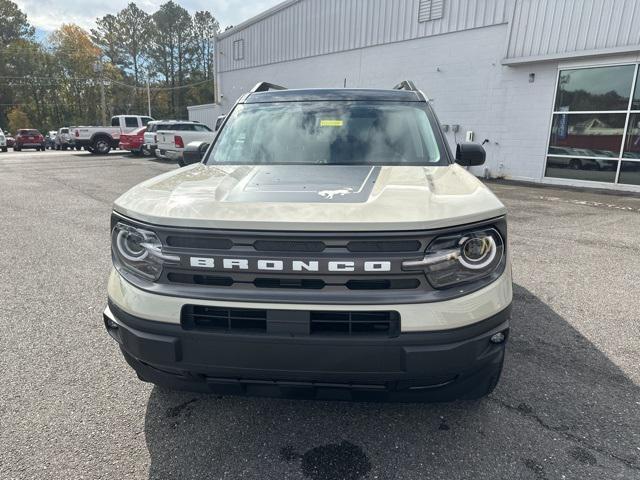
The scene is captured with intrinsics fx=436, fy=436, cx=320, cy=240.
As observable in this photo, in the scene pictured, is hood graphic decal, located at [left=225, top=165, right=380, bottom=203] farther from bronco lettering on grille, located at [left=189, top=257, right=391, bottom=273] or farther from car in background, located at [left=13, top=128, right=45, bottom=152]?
car in background, located at [left=13, top=128, right=45, bottom=152]

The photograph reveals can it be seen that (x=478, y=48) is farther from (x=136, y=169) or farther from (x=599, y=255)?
(x=136, y=169)

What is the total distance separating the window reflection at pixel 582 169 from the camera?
39.5 ft

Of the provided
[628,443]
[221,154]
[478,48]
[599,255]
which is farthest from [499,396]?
[478,48]

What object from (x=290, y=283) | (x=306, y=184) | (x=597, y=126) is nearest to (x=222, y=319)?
(x=290, y=283)

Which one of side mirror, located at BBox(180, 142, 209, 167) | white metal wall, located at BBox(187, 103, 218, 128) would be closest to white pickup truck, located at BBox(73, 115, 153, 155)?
white metal wall, located at BBox(187, 103, 218, 128)

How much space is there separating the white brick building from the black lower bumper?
1258 centimetres

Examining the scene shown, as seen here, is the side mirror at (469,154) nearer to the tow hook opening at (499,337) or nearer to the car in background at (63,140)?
the tow hook opening at (499,337)

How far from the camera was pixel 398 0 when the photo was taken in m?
16.0

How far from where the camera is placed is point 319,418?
7.75 feet

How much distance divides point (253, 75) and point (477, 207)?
947 inches

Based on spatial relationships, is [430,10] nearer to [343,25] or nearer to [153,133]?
[343,25]

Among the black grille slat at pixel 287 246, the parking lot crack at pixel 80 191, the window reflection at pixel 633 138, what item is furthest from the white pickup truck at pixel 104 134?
the black grille slat at pixel 287 246

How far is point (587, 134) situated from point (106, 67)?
213 feet

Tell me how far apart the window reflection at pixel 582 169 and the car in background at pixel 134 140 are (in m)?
19.1
